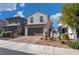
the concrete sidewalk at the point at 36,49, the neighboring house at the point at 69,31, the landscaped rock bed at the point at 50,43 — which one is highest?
the neighboring house at the point at 69,31

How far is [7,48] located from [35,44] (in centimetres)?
88

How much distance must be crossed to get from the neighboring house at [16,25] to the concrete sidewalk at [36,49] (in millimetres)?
377

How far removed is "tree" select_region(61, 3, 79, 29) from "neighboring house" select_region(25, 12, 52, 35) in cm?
51

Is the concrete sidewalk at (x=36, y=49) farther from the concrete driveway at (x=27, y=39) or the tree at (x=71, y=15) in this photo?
the tree at (x=71, y=15)

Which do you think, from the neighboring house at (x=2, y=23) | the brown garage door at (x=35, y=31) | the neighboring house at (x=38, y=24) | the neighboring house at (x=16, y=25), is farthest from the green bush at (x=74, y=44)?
the neighboring house at (x=2, y=23)

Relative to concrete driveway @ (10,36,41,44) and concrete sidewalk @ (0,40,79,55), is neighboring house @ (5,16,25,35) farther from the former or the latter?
concrete sidewalk @ (0,40,79,55)

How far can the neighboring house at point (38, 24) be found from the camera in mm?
8438

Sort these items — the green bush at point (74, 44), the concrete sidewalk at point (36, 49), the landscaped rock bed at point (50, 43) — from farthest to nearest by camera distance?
the landscaped rock bed at point (50, 43) → the green bush at point (74, 44) → the concrete sidewalk at point (36, 49)

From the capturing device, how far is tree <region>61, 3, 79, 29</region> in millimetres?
8367

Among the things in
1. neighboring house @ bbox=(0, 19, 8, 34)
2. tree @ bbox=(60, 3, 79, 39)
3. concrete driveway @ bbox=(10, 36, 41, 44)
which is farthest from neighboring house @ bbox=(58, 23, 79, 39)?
neighboring house @ bbox=(0, 19, 8, 34)

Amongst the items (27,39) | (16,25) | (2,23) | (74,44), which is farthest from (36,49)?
(2,23)

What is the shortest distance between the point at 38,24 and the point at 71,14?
1080mm

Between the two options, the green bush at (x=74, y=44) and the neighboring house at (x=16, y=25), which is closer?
the green bush at (x=74, y=44)
